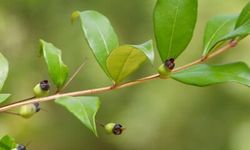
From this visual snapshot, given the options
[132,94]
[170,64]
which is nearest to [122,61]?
[170,64]

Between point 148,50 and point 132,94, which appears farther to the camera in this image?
point 132,94

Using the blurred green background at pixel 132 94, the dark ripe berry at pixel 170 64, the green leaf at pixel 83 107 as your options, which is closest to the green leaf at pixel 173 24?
the dark ripe berry at pixel 170 64

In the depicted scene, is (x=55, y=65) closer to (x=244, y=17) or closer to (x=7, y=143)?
(x=7, y=143)

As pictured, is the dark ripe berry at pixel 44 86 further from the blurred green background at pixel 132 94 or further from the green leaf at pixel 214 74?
the blurred green background at pixel 132 94

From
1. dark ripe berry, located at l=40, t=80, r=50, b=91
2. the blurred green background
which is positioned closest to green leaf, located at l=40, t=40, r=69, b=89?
dark ripe berry, located at l=40, t=80, r=50, b=91

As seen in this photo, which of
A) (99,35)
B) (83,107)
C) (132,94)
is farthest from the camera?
(132,94)

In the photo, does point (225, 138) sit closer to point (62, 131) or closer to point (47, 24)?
point (62, 131)
